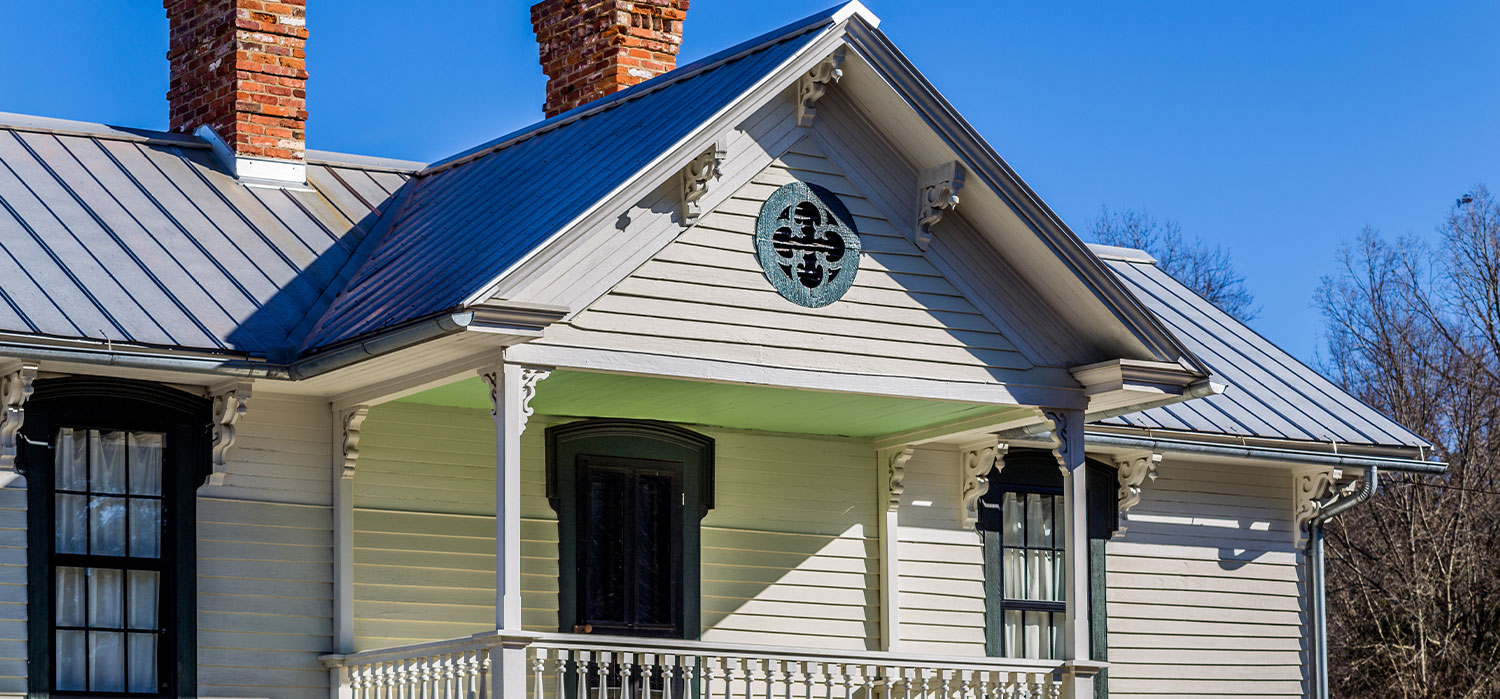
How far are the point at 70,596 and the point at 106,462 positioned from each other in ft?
2.70

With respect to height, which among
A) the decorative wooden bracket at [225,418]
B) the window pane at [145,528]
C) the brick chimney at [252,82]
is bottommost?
the window pane at [145,528]

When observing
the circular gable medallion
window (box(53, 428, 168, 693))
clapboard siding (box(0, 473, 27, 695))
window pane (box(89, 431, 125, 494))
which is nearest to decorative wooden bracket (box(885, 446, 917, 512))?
the circular gable medallion

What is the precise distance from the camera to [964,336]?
1305 cm

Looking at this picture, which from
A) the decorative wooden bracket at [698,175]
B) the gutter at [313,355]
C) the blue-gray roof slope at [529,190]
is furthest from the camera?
the decorative wooden bracket at [698,175]

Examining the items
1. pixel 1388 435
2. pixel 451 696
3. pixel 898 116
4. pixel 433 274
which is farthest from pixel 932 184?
pixel 1388 435

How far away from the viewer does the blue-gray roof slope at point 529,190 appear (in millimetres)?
11742

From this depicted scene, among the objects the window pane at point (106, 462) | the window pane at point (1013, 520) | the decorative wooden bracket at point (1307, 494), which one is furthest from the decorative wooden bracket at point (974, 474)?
the window pane at point (106, 462)

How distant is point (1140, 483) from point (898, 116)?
4.45 m

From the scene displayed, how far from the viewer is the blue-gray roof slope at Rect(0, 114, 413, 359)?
11969mm

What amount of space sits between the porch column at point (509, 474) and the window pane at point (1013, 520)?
17.7 ft

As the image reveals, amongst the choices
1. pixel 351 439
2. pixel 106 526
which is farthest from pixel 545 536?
pixel 106 526

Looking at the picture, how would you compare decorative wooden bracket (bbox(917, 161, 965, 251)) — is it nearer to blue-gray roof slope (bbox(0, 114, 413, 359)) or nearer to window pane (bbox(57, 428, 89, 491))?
blue-gray roof slope (bbox(0, 114, 413, 359))

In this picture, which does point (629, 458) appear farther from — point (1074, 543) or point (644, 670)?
point (1074, 543)

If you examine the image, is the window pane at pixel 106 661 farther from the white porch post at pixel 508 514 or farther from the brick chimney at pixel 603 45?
the brick chimney at pixel 603 45
